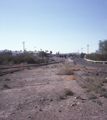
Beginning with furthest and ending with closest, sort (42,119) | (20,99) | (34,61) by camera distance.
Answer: (34,61), (20,99), (42,119)

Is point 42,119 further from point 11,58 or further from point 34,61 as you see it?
point 34,61

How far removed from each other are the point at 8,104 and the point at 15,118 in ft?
5.94

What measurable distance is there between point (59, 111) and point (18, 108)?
1897 mm

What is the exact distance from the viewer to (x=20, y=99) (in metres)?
7.91

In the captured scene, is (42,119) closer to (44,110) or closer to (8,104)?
(44,110)

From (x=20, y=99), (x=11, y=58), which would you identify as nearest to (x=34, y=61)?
(x=11, y=58)

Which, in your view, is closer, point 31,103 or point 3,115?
point 3,115

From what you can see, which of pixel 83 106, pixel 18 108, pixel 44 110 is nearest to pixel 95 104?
pixel 83 106

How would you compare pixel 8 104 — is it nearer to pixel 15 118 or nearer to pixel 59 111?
pixel 15 118

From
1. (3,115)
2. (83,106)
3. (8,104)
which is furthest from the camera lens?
(8,104)

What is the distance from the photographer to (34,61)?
60.9 m

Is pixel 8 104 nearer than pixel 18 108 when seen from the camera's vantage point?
No

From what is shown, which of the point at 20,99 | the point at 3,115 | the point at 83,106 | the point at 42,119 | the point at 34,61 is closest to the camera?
the point at 42,119

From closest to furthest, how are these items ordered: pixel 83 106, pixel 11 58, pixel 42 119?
pixel 42 119
pixel 83 106
pixel 11 58
